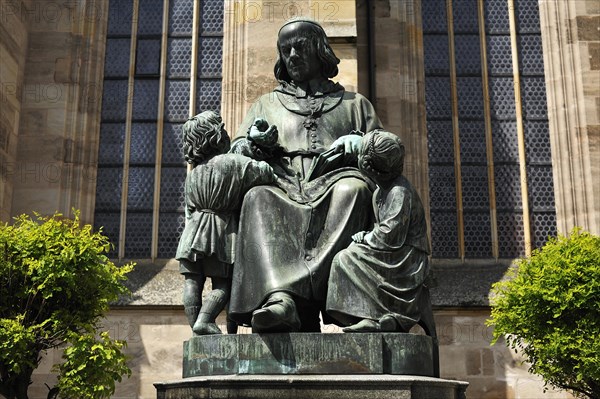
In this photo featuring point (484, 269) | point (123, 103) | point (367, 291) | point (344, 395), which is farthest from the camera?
point (123, 103)

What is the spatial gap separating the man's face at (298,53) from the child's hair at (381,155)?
91 cm

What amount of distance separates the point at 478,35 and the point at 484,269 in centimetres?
401

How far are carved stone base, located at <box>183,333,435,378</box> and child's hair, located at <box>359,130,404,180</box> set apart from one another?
0.96 metres

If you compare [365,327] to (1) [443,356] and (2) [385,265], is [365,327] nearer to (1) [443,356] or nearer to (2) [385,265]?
(2) [385,265]

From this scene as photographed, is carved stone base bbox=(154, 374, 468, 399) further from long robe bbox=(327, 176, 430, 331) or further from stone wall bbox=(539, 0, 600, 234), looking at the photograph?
stone wall bbox=(539, 0, 600, 234)

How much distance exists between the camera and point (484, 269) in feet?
42.9

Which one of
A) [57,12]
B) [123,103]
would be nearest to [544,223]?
[123,103]

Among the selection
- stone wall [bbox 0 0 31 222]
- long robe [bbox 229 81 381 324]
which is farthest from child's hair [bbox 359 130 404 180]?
stone wall [bbox 0 0 31 222]

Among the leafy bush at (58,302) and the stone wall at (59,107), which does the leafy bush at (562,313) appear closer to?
the leafy bush at (58,302)

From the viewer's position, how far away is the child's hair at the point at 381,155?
479 centimetres

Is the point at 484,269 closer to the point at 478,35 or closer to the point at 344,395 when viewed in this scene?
the point at 478,35

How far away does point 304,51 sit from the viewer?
218 inches

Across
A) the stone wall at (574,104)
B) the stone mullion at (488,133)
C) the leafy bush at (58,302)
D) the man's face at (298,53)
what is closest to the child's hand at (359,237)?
the man's face at (298,53)

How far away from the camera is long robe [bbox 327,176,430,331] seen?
178 inches
